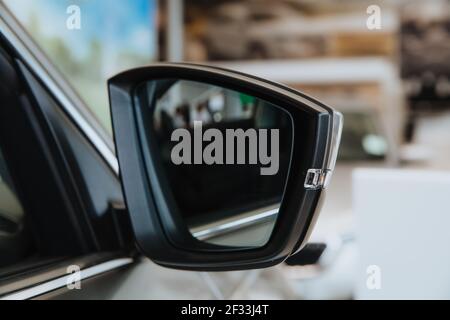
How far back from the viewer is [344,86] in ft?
28.7

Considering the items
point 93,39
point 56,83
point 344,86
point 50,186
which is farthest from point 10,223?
point 344,86

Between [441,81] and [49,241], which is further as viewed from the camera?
[441,81]

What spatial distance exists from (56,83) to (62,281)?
29cm

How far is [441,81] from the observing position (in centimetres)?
924

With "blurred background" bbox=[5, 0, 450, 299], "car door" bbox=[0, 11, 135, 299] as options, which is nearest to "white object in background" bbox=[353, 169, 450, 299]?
"blurred background" bbox=[5, 0, 450, 299]

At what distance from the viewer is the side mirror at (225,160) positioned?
636 millimetres

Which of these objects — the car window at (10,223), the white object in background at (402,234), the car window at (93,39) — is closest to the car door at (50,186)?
the car window at (10,223)

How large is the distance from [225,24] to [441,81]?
349 centimetres

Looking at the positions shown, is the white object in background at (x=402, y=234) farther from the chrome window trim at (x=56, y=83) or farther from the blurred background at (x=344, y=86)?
the chrome window trim at (x=56, y=83)

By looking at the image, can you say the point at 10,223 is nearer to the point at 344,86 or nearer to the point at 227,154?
the point at 227,154
